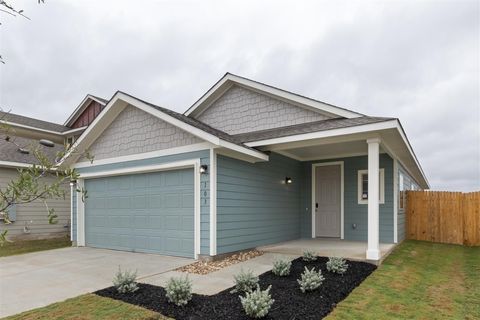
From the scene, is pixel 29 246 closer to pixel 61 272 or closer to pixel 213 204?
pixel 61 272

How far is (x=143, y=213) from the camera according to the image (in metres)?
8.34

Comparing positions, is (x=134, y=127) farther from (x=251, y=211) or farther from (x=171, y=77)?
(x=171, y=77)

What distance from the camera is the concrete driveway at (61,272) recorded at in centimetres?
472

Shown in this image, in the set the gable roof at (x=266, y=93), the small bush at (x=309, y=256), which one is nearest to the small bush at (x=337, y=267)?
the small bush at (x=309, y=256)

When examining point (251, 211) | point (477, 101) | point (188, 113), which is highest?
point (477, 101)

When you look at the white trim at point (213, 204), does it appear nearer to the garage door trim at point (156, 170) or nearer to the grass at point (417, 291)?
the garage door trim at point (156, 170)

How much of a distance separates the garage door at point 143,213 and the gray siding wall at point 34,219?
193 cm

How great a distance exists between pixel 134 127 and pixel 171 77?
1007 centimetres

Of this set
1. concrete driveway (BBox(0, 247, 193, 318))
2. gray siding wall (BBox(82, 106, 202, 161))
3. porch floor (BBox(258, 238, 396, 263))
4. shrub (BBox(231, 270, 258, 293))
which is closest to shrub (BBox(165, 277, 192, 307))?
shrub (BBox(231, 270, 258, 293))

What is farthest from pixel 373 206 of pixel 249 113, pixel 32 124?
pixel 32 124

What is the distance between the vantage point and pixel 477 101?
14.3m

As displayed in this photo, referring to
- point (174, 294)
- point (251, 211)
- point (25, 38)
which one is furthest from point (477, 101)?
point (25, 38)

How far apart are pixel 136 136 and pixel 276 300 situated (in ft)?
18.8

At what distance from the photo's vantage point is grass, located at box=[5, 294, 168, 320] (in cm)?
395
